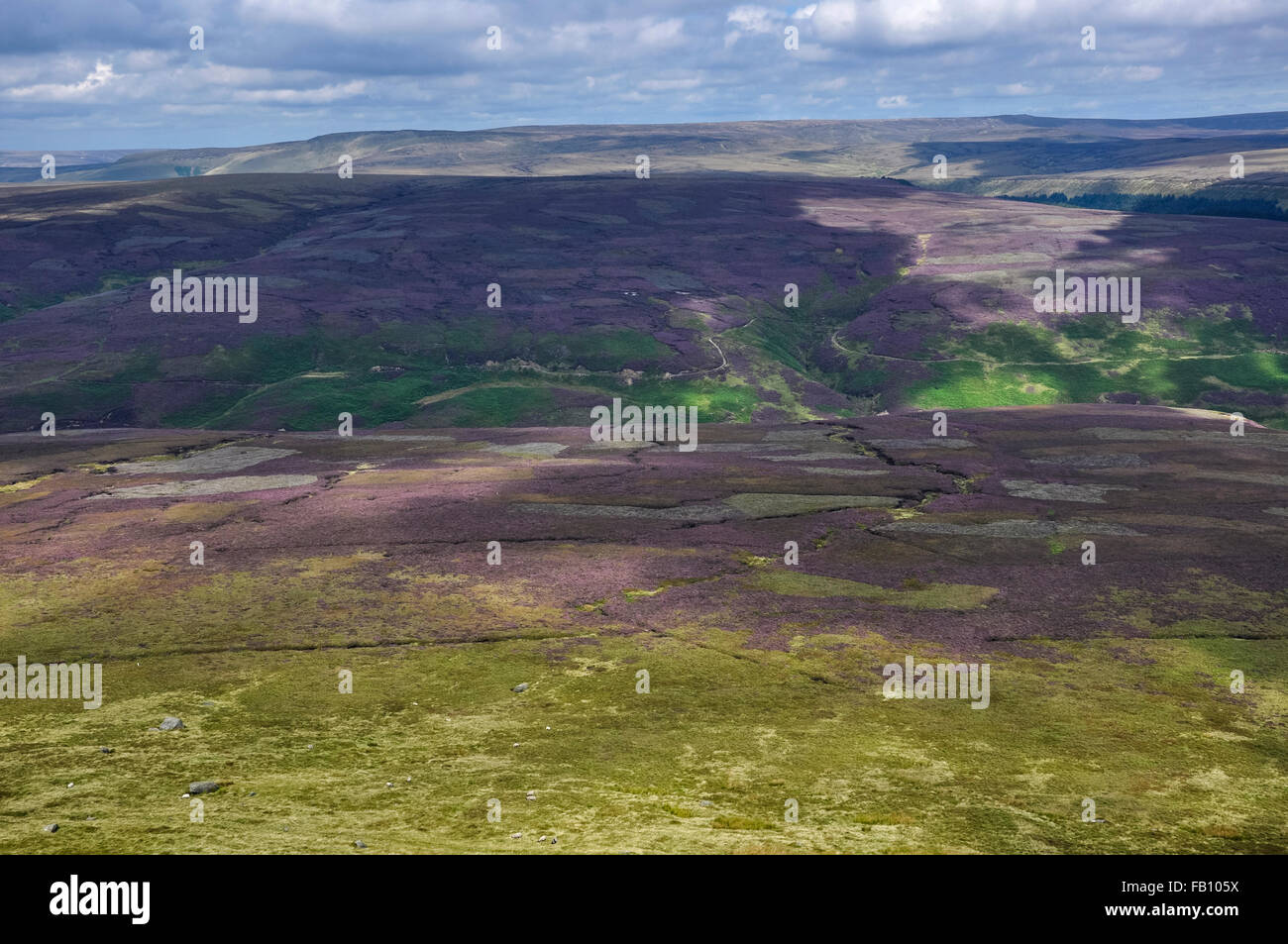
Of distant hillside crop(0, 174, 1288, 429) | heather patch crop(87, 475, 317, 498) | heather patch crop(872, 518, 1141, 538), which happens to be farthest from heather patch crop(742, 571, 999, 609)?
distant hillside crop(0, 174, 1288, 429)

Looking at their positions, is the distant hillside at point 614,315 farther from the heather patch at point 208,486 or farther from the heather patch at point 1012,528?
the heather patch at point 1012,528

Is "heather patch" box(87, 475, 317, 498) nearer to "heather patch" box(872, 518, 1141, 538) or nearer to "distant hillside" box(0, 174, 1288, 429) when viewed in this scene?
"heather patch" box(872, 518, 1141, 538)

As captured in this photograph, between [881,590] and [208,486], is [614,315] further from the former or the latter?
[881,590]

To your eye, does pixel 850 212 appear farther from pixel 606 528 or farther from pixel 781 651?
pixel 781 651

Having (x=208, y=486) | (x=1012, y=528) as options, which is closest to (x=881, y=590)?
(x=1012, y=528)

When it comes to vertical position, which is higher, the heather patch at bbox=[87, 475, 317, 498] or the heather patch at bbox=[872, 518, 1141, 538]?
the heather patch at bbox=[87, 475, 317, 498]

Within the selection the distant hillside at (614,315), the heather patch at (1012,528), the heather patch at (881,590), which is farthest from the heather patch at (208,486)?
the distant hillside at (614,315)

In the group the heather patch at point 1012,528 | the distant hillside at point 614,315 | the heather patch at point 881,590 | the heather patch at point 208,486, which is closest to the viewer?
the heather patch at point 881,590

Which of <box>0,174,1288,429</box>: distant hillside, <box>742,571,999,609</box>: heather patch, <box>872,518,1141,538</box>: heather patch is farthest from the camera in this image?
<box>0,174,1288,429</box>: distant hillside

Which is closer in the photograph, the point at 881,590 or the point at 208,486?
the point at 881,590

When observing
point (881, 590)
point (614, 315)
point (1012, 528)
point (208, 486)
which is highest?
point (614, 315)

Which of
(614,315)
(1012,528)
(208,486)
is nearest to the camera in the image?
(1012,528)

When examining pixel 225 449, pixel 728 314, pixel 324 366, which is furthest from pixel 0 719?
pixel 728 314
